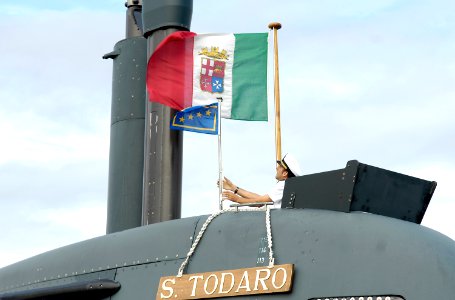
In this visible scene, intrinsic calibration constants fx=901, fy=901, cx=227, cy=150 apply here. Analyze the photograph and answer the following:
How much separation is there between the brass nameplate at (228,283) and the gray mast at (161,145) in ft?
12.6

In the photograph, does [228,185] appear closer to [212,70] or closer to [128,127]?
[212,70]

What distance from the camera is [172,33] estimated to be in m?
12.8

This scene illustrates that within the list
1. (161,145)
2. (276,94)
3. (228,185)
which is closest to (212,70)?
(161,145)

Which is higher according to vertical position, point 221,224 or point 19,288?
point 221,224

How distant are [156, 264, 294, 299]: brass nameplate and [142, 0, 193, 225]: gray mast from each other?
12.6 feet

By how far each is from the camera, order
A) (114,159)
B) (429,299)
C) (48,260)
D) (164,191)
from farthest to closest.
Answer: (114,159) → (164,191) → (48,260) → (429,299)

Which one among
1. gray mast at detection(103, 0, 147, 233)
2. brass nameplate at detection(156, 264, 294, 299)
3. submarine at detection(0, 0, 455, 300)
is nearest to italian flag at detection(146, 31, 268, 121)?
gray mast at detection(103, 0, 147, 233)

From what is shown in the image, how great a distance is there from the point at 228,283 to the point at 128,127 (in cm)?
653

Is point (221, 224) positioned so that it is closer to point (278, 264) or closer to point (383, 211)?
point (278, 264)

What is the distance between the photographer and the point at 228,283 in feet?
25.8

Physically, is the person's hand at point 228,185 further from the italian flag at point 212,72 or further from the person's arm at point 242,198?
the italian flag at point 212,72

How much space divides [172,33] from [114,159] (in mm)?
2397

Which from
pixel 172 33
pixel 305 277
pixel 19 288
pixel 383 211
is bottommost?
pixel 19 288

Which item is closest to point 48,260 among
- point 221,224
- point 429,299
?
point 221,224
